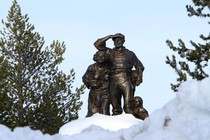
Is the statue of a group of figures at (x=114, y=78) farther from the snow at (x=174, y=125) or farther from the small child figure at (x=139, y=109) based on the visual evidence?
the snow at (x=174, y=125)

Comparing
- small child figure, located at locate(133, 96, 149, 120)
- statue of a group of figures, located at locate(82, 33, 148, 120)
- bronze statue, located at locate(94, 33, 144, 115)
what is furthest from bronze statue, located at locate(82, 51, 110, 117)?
small child figure, located at locate(133, 96, 149, 120)

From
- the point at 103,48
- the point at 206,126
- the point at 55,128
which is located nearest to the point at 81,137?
the point at 206,126

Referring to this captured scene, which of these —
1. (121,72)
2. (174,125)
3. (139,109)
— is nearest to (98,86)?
(121,72)

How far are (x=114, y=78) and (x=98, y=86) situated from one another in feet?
1.32

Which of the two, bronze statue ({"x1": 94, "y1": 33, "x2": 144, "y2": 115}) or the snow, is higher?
bronze statue ({"x1": 94, "y1": 33, "x2": 144, "y2": 115})

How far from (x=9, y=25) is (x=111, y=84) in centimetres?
1495

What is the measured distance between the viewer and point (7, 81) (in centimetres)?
2667

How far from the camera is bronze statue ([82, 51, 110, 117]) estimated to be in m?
13.5

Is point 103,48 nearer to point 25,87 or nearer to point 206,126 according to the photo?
point 206,126

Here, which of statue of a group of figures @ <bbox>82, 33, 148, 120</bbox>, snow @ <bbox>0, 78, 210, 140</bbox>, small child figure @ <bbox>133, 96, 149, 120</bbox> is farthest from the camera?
statue of a group of figures @ <bbox>82, 33, 148, 120</bbox>

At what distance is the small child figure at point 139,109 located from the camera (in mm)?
12609

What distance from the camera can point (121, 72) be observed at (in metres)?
13.4

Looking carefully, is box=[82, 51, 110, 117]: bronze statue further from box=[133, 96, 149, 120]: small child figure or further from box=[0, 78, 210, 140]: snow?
box=[0, 78, 210, 140]: snow

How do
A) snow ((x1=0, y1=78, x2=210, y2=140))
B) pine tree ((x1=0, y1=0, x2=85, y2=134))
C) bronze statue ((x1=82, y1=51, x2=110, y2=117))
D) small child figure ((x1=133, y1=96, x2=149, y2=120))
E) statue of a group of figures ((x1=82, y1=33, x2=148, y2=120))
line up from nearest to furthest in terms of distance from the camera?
snow ((x1=0, y1=78, x2=210, y2=140)), small child figure ((x1=133, y1=96, x2=149, y2=120)), statue of a group of figures ((x1=82, y1=33, x2=148, y2=120)), bronze statue ((x1=82, y1=51, x2=110, y2=117)), pine tree ((x1=0, y1=0, x2=85, y2=134))
